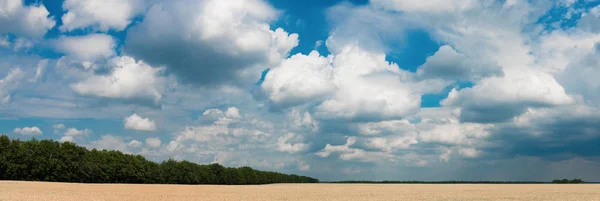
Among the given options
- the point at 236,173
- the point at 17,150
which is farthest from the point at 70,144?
the point at 236,173

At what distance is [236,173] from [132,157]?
5456 cm

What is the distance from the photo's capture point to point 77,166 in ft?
377

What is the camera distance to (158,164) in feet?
481

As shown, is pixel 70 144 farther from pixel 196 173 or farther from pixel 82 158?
pixel 196 173

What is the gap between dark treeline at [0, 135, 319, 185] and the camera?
105625 millimetres

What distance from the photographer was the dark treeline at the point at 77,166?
106 metres
